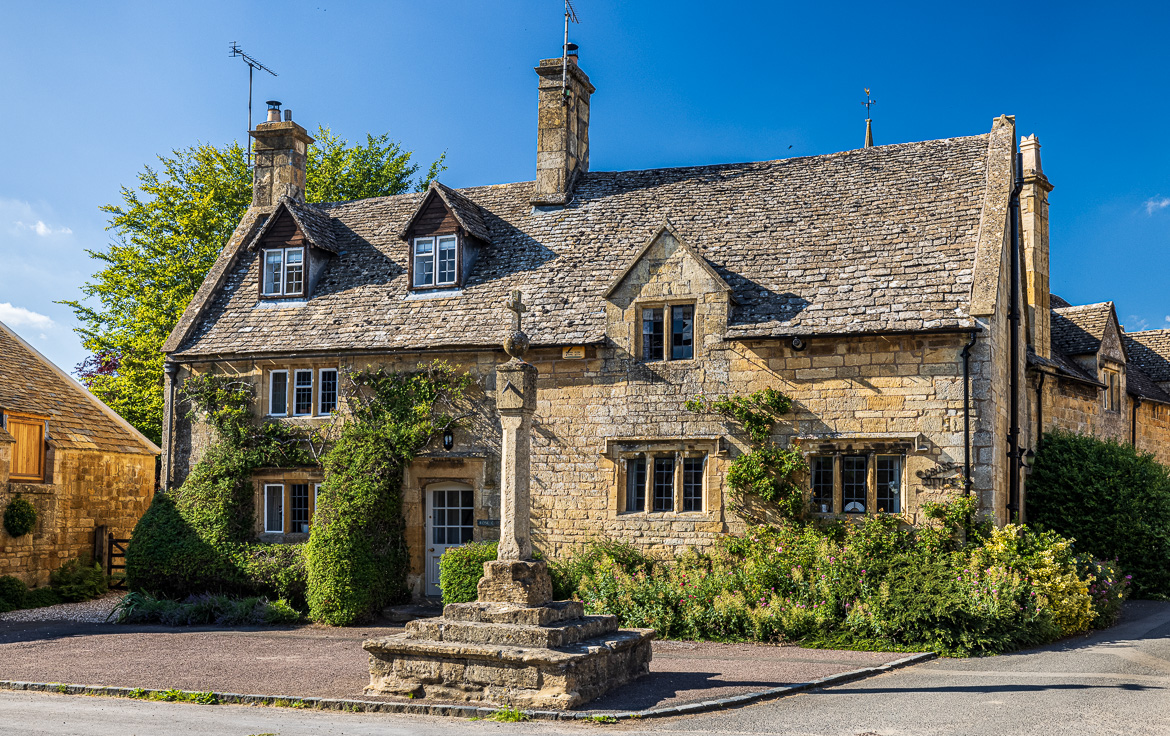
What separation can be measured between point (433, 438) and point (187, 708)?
8.84 m

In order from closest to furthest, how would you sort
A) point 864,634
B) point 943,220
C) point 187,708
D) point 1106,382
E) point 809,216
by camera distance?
point 187,708 → point 864,634 → point 943,220 → point 809,216 → point 1106,382

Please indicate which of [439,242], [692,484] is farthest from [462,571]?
[439,242]

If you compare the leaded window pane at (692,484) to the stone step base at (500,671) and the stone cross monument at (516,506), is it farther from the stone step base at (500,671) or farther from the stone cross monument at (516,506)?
the stone cross monument at (516,506)

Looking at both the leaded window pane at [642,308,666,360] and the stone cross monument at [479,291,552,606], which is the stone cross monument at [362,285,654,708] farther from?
the leaded window pane at [642,308,666,360]

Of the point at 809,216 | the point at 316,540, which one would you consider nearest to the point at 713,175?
the point at 809,216

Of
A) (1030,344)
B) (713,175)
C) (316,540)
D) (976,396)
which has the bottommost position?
(316,540)

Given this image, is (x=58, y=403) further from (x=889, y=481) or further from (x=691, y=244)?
(x=889, y=481)

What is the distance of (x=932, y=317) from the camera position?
16125 millimetres

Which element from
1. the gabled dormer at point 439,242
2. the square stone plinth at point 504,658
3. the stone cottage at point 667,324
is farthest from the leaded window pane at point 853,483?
the gabled dormer at point 439,242

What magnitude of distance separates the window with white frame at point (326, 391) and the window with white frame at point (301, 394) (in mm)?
299

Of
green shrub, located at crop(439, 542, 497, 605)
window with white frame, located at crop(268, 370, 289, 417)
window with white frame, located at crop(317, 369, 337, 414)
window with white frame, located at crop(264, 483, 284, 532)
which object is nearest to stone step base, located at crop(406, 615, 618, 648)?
green shrub, located at crop(439, 542, 497, 605)

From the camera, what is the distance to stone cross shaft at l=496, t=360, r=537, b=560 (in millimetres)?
11344

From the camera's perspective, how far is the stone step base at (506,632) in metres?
10.5

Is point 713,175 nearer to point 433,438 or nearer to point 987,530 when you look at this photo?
point 433,438
